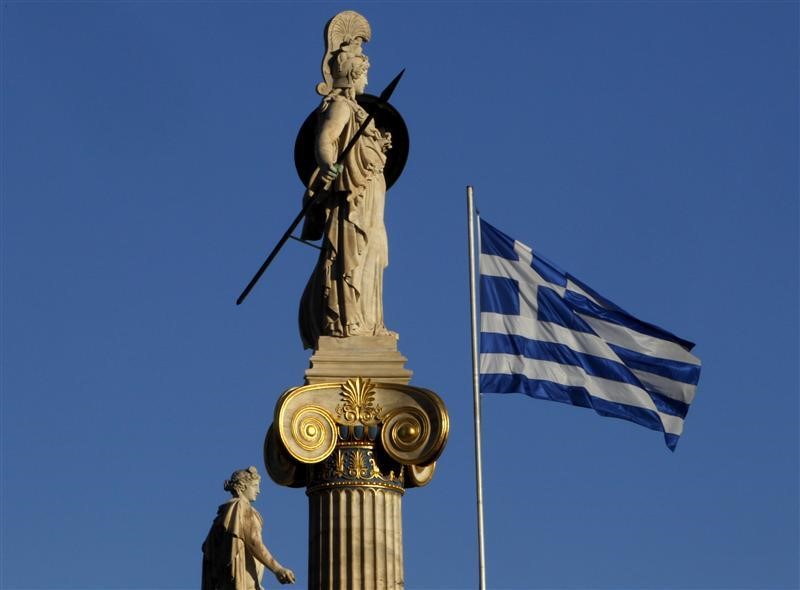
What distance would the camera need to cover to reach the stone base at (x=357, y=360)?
3012cm

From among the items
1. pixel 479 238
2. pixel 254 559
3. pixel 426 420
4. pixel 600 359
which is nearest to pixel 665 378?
pixel 600 359

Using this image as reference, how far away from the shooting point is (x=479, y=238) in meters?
33.9

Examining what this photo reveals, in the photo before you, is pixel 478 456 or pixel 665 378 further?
pixel 665 378

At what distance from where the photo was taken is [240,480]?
94.7 feet

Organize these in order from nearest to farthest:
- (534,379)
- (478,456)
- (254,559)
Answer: (254,559), (478,456), (534,379)

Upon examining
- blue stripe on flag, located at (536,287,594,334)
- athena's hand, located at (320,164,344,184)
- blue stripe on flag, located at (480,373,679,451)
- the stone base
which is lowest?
the stone base

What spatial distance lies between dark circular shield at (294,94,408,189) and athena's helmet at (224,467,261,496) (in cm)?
577

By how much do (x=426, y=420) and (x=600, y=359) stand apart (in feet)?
16.8

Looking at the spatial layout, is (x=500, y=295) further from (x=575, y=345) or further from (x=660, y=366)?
(x=660, y=366)

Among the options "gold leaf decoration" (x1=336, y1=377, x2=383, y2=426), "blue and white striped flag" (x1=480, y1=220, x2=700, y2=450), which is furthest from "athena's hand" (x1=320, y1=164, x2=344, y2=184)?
"blue and white striped flag" (x1=480, y1=220, x2=700, y2=450)

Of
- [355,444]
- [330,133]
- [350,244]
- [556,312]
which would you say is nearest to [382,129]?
[330,133]

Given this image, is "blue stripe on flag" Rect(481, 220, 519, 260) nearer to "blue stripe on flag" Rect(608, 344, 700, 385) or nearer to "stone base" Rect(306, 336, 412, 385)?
"blue stripe on flag" Rect(608, 344, 700, 385)

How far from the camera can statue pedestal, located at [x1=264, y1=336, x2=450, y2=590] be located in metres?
29.4

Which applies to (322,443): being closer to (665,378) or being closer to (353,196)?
(353,196)
